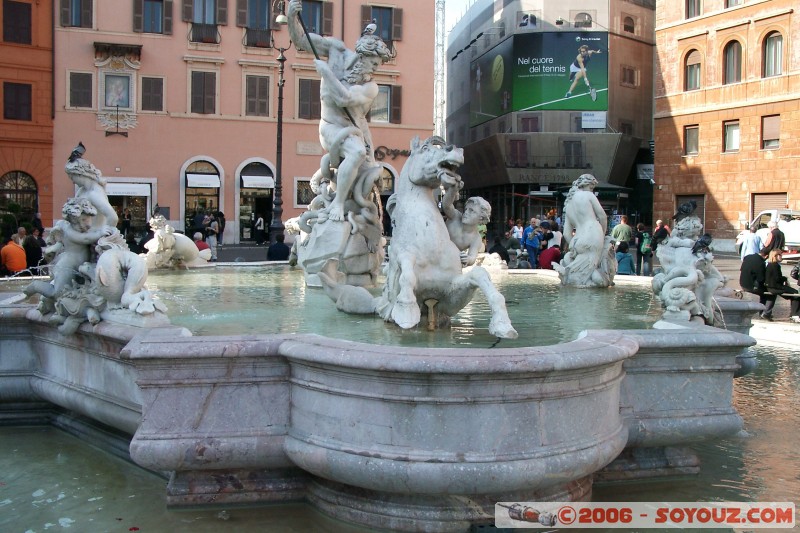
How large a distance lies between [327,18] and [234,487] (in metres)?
33.0

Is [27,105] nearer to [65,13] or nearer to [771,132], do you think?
[65,13]

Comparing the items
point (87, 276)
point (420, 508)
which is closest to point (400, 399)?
point (420, 508)

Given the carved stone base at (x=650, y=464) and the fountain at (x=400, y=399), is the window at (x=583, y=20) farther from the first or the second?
the carved stone base at (x=650, y=464)

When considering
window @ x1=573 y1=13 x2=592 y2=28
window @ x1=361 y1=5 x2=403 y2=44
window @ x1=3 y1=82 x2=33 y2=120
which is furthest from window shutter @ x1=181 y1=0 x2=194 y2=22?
window @ x1=573 y1=13 x2=592 y2=28

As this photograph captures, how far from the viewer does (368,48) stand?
313 inches

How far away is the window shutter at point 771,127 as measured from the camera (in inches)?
1250

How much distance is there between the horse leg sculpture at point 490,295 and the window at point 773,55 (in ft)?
99.4

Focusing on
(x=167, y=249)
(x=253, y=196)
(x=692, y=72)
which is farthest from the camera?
(x=692, y=72)

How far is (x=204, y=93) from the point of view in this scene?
3403 centimetres

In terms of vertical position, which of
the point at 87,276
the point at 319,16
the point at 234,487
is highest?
the point at 319,16

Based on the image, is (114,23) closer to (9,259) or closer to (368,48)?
(9,259)

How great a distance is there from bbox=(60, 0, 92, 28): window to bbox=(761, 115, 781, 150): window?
25695mm

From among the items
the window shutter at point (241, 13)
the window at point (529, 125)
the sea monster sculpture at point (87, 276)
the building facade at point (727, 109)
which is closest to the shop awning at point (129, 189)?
the window shutter at point (241, 13)

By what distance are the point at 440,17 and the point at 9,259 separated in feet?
167
